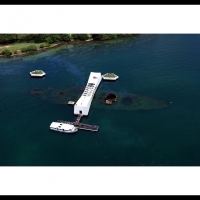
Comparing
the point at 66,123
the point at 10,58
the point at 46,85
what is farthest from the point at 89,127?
the point at 10,58

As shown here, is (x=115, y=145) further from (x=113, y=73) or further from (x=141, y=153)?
(x=113, y=73)

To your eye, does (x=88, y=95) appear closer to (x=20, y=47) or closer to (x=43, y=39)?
(x=43, y=39)

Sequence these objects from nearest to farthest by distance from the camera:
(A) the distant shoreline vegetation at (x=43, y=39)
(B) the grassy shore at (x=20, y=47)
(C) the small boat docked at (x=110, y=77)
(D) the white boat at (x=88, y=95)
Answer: (D) the white boat at (x=88, y=95) → (C) the small boat docked at (x=110, y=77) → (B) the grassy shore at (x=20, y=47) → (A) the distant shoreline vegetation at (x=43, y=39)

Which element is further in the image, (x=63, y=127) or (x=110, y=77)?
(x=110, y=77)

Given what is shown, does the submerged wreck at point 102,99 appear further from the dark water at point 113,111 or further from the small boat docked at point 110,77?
the small boat docked at point 110,77

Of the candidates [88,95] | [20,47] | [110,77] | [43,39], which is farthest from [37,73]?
[43,39]

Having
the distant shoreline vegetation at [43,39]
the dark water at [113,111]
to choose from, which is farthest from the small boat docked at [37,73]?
the distant shoreline vegetation at [43,39]
